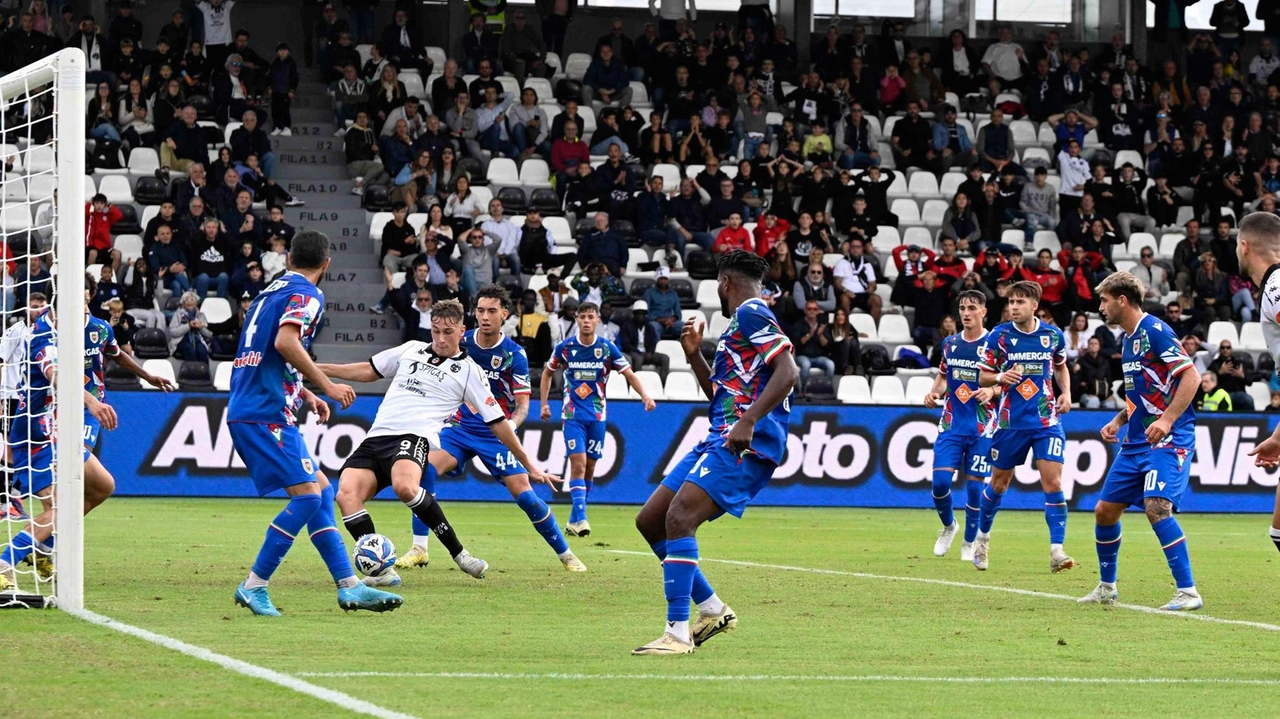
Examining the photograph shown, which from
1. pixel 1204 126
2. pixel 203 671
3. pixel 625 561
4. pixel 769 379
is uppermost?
pixel 1204 126

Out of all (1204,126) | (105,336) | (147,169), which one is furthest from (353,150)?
(1204,126)

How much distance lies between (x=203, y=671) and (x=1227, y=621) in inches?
260

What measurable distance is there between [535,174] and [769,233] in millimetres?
4501

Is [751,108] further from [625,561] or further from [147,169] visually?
[625,561]

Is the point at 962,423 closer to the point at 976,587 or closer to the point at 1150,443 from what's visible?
the point at 976,587

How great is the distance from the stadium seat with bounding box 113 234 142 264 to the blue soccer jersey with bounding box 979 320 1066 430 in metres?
15.4

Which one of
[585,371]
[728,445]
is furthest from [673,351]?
[728,445]

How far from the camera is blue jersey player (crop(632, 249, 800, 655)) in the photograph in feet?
27.5

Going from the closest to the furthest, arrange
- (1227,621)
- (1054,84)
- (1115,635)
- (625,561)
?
1. (1115,635)
2. (1227,621)
3. (625,561)
4. (1054,84)

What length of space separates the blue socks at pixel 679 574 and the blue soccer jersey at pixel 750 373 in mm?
617

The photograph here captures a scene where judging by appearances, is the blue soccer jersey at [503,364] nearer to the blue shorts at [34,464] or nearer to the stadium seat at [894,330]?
the blue shorts at [34,464]

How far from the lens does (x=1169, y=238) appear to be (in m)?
31.0

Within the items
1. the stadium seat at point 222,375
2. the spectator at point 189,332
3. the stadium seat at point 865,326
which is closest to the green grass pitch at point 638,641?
the stadium seat at point 222,375

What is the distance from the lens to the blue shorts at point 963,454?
16.0 meters
